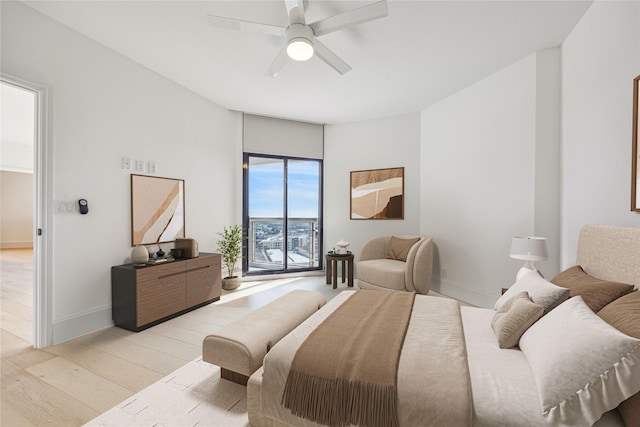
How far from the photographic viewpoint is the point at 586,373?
3.16 ft

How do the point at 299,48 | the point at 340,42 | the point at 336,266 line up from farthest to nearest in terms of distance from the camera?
1. the point at 336,266
2. the point at 340,42
3. the point at 299,48

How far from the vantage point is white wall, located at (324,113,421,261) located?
4.44 metres

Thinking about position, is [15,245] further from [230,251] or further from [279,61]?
[279,61]

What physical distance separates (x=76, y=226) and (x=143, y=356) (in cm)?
144

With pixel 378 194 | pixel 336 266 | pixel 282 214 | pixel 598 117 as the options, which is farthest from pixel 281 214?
pixel 598 117

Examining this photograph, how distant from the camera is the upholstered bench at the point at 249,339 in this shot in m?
1.59

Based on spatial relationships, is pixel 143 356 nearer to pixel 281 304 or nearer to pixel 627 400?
pixel 281 304

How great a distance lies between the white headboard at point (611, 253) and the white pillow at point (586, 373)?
68cm

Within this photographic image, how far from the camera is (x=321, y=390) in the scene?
1217 mm

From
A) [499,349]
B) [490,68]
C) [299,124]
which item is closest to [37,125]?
[299,124]

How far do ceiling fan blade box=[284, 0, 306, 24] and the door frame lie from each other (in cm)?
224

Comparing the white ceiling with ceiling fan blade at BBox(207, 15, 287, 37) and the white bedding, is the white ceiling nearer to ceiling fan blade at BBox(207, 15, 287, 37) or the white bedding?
ceiling fan blade at BBox(207, 15, 287, 37)

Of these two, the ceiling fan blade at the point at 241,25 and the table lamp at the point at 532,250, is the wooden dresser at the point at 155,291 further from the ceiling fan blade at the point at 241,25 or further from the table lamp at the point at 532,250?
the table lamp at the point at 532,250

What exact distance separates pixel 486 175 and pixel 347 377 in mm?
3109
